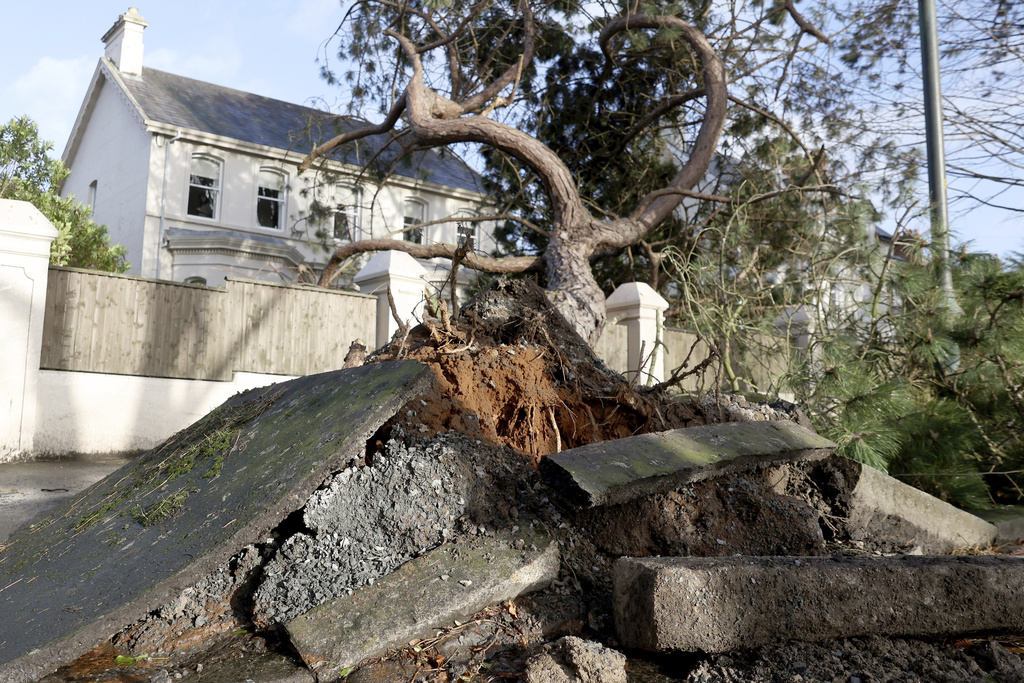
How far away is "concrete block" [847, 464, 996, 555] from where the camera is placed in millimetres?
3688

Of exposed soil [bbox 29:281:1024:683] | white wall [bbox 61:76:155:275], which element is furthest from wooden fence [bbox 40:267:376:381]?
white wall [bbox 61:76:155:275]

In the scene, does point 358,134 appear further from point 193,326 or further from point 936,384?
point 936,384

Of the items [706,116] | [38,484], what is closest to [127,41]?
[38,484]

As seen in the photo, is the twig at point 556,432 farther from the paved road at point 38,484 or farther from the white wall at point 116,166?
the white wall at point 116,166

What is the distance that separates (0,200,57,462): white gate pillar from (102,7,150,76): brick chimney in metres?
14.2

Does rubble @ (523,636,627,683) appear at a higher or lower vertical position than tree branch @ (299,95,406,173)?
lower

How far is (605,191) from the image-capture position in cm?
1128

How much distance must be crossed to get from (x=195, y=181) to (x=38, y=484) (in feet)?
44.8

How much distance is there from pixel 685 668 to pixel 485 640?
653 mm

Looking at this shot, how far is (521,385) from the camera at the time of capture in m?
3.43

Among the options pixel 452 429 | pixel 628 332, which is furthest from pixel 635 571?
pixel 628 332

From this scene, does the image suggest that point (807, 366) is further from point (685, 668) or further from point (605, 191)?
point (605, 191)

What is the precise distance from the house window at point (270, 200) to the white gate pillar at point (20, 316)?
1177 cm

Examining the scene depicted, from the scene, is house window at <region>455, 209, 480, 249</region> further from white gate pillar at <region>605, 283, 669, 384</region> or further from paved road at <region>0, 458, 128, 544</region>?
paved road at <region>0, 458, 128, 544</region>
